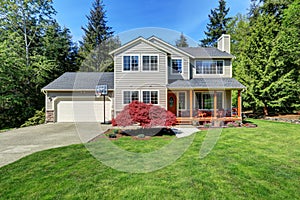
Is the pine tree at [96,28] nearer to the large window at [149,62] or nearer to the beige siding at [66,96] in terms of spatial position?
the beige siding at [66,96]

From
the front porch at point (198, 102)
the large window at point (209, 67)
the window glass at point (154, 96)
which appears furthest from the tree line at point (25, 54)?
the large window at point (209, 67)

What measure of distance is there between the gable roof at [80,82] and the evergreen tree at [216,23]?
23.1 meters

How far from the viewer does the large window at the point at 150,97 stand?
12609 mm

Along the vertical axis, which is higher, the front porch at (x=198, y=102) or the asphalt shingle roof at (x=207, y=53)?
the asphalt shingle roof at (x=207, y=53)

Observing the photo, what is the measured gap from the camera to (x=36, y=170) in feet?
14.6

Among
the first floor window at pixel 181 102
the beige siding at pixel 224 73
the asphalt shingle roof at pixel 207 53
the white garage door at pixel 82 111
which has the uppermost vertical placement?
the asphalt shingle roof at pixel 207 53

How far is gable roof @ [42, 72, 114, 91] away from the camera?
13.8 meters

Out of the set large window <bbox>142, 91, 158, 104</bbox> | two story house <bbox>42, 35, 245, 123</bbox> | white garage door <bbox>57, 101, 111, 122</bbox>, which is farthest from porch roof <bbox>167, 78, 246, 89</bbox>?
white garage door <bbox>57, 101, 111, 122</bbox>

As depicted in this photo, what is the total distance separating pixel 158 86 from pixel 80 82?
7.01 meters

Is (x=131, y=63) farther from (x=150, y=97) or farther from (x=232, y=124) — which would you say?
(x=232, y=124)

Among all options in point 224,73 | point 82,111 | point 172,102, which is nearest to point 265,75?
point 224,73

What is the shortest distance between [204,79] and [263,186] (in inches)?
430

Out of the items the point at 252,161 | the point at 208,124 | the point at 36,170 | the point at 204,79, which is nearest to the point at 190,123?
the point at 208,124

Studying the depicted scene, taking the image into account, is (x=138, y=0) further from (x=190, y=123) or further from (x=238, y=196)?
(x=238, y=196)
